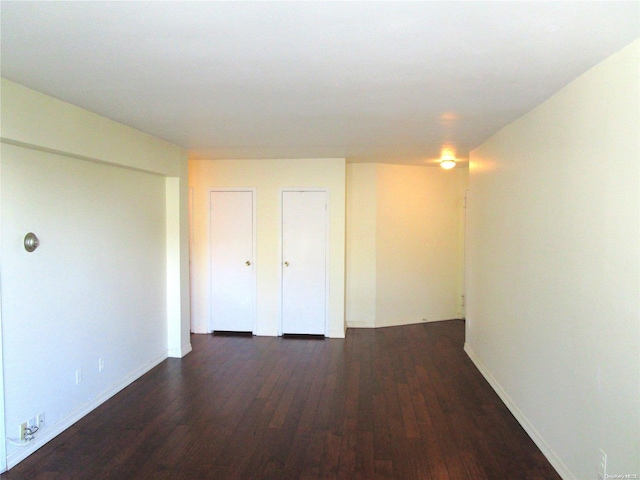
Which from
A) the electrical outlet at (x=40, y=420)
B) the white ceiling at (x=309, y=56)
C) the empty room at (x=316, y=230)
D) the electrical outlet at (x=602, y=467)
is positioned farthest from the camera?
the electrical outlet at (x=40, y=420)

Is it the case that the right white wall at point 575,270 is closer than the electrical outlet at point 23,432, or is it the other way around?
the right white wall at point 575,270

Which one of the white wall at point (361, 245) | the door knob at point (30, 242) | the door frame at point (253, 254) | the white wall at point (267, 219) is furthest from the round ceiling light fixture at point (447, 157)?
the door knob at point (30, 242)

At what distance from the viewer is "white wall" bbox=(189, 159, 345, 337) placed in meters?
5.52

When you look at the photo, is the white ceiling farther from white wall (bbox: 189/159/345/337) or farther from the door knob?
white wall (bbox: 189/159/345/337)

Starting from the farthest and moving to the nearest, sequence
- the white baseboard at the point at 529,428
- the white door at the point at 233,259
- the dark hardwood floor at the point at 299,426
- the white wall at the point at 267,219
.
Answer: the white door at the point at 233,259 → the white wall at the point at 267,219 → the dark hardwood floor at the point at 299,426 → the white baseboard at the point at 529,428

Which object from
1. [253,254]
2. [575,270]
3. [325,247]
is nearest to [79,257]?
[253,254]

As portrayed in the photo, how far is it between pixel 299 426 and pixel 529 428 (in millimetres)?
1675

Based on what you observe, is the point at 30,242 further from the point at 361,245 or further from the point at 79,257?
the point at 361,245

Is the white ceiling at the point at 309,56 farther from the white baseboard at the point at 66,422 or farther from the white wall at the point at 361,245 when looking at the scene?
the white wall at the point at 361,245

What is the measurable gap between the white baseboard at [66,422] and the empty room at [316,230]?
0.07ft

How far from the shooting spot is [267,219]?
18.4 feet

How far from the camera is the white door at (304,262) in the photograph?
557 centimetres

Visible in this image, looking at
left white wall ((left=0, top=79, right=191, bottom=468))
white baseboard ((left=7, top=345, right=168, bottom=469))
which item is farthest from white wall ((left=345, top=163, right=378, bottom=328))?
white baseboard ((left=7, top=345, right=168, bottom=469))

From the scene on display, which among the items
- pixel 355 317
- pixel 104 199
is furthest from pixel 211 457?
pixel 355 317
